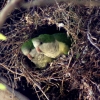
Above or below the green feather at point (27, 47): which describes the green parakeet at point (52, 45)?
below

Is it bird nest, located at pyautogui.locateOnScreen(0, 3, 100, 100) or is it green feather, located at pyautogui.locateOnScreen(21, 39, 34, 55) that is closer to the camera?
bird nest, located at pyautogui.locateOnScreen(0, 3, 100, 100)

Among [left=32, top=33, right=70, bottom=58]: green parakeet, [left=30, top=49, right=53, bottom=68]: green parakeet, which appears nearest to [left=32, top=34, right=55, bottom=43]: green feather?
[left=32, top=33, right=70, bottom=58]: green parakeet

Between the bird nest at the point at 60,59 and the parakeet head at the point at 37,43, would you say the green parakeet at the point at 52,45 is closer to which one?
the parakeet head at the point at 37,43

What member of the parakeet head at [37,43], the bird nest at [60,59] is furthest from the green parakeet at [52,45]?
the bird nest at [60,59]

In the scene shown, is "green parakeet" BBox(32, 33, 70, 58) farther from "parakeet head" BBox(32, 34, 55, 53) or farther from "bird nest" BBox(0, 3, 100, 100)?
"bird nest" BBox(0, 3, 100, 100)

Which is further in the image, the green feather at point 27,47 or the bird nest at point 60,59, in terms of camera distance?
the green feather at point 27,47

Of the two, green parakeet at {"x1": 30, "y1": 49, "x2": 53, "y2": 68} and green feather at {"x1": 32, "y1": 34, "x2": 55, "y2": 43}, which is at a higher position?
green feather at {"x1": 32, "y1": 34, "x2": 55, "y2": 43}

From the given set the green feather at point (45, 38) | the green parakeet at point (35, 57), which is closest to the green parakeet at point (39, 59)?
the green parakeet at point (35, 57)
